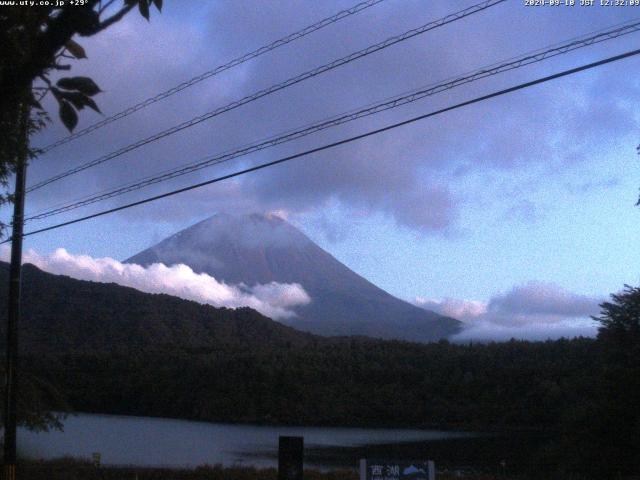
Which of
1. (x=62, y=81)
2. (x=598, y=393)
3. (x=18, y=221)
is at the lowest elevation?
(x=598, y=393)

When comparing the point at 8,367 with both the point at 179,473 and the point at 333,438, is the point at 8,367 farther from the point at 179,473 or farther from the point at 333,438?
the point at 333,438

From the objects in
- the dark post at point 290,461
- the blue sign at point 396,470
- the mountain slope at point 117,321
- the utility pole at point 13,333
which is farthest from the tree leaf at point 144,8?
the mountain slope at point 117,321

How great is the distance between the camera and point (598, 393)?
28.2 meters

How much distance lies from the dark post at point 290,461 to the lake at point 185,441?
14.8 meters

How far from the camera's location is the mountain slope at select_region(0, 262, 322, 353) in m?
56.2

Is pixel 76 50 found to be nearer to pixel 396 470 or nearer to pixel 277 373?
pixel 396 470

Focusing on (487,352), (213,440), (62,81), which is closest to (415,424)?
(487,352)

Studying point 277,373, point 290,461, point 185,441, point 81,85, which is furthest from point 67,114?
point 277,373

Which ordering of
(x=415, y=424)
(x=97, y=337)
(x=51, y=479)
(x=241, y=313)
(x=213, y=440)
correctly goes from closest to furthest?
(x=51, y=479) → (x=213, y=440) → (x=415, y=424) → (x=97, y=337) → (x=241, y=313)

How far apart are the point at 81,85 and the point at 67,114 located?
19 cm

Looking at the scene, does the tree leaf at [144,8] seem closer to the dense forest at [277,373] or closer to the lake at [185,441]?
the lake at [185,441]

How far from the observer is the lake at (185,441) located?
30.5m

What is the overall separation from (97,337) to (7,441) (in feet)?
153

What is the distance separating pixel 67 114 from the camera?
4.49 metres
